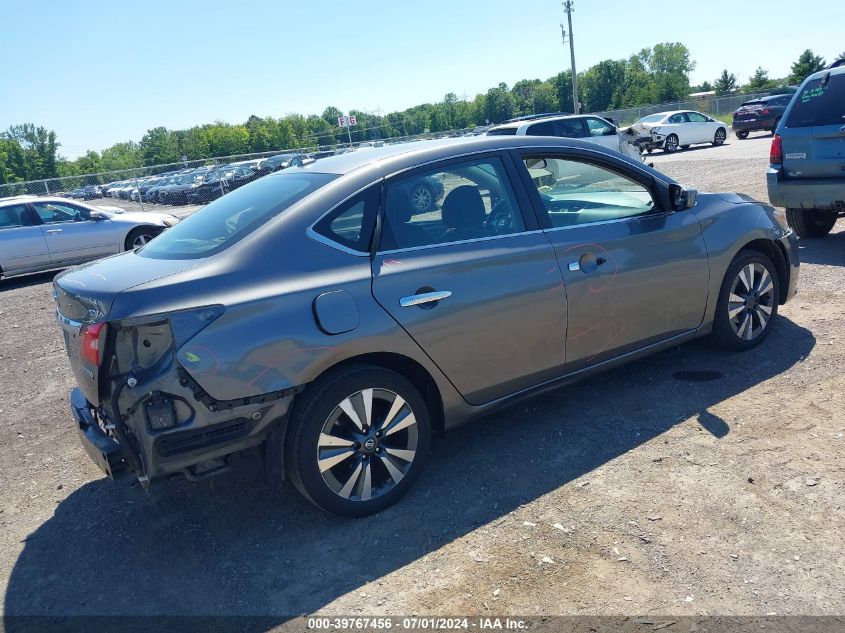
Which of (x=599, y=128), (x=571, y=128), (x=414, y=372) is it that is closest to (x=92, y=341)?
(x=414, y=372)

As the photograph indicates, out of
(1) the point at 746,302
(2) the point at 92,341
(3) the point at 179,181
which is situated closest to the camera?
(2) the point at 92,341

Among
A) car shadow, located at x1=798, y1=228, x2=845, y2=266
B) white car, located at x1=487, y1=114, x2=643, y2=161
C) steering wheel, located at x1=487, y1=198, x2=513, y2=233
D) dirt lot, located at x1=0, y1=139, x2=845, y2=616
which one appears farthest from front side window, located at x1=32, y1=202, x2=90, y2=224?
car shadow, located at x1=798, y1=228, x2=845, y2=266

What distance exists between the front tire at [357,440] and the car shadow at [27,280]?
10.9 meters

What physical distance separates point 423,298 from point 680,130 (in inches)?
1150

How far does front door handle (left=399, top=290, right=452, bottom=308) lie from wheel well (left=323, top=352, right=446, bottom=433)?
26 centimetres

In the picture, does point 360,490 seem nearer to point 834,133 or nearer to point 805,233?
point 834,133

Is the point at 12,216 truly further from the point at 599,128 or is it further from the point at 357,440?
the point at 599,128

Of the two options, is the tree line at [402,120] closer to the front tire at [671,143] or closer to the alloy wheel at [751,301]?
the front tire at [671,143]

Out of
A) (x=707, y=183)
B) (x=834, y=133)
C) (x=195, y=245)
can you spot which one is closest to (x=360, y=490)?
(x=195, y=245)

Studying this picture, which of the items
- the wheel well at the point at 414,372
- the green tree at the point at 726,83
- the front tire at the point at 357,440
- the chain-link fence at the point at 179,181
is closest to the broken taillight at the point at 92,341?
the front tire at the point at 357,440

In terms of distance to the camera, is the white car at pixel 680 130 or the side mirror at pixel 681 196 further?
the white car at pixel 680 130

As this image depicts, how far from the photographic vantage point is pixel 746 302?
5.05 meters

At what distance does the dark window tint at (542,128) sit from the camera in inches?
704

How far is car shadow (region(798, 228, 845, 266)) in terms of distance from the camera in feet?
24.6
